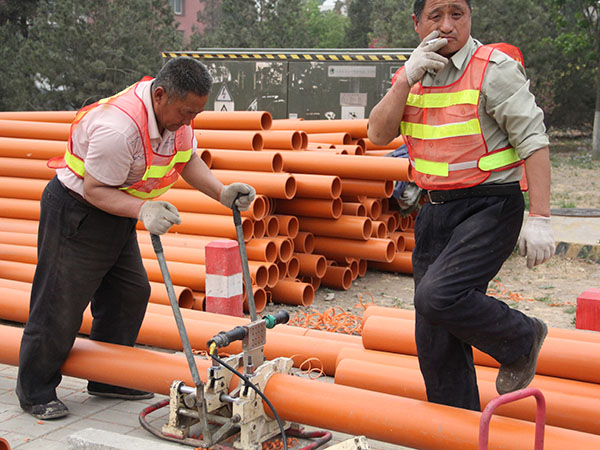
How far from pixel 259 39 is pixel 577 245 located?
1953 cm

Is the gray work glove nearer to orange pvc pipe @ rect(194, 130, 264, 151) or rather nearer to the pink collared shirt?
orange pvc pipe @ rect(194, 130, 264, 151)

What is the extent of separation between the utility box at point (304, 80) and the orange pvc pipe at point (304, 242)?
4531 mm

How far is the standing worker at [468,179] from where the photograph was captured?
11.4 ft

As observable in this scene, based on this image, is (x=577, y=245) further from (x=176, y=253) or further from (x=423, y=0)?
(x=423, y=0)

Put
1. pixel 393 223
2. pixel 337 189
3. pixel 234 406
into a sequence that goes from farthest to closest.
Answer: pixel 393 223 → pixel 337 189 → pixel 234 406

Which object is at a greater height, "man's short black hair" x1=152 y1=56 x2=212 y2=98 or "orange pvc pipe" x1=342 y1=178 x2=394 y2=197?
"man's short black hair" x1=152 y1=56 x2=212 y2=98

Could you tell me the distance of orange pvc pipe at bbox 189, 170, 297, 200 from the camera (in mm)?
7875

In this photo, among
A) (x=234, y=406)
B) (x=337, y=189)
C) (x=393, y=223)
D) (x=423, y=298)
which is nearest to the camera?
(x=423, y=298)

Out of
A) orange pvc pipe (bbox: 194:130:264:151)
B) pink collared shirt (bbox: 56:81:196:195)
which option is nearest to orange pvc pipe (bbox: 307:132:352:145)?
orange pvc pipe (bbox: 194:130:264:151)

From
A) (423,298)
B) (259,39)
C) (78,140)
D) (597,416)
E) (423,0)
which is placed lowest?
(597,416)

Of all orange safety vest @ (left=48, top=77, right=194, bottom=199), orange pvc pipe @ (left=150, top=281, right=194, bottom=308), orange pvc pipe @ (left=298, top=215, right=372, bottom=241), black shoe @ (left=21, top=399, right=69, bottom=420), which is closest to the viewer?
orange safety vest @ (left=48, top=77, right=194, bottom=199)

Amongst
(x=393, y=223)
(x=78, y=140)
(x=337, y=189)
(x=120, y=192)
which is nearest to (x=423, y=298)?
(x=120, y=192)

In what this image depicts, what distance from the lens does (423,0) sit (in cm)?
366

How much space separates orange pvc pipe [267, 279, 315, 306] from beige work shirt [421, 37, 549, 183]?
442cm
